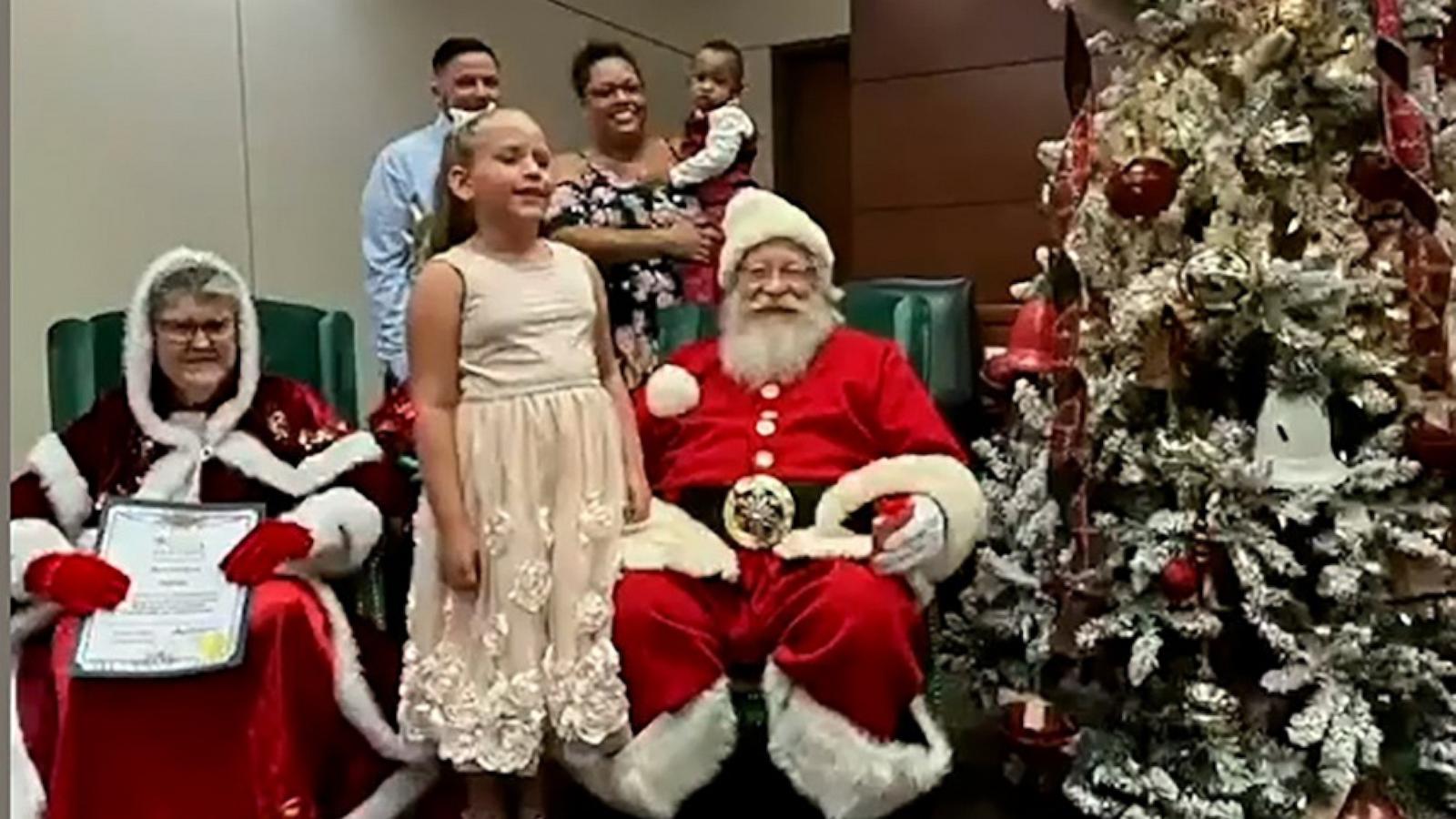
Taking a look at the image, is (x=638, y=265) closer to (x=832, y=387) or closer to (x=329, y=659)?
(x=832, y=387)

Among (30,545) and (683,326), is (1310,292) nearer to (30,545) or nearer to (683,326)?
(683,326)

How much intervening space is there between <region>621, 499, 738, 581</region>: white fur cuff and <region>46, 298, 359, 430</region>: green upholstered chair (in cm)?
89

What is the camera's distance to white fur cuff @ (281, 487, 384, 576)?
274 centimetres

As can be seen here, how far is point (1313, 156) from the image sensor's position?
2.57 meters

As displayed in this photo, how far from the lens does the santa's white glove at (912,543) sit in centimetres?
259

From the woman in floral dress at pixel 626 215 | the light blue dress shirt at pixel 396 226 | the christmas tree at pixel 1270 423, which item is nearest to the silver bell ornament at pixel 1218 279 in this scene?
the christmas tree at pixel 1270 423

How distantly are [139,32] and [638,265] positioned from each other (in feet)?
5.70

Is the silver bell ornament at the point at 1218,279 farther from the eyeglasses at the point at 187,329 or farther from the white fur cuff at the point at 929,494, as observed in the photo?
the eyeglasses at the point at 187,329

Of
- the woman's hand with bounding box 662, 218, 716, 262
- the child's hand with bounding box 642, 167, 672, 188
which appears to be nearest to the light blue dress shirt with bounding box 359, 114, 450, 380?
the child's hand with bounding box 642, 167, 672, 188

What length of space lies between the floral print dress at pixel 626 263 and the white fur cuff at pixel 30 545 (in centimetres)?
123

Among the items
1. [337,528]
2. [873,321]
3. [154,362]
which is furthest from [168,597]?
[873,321]

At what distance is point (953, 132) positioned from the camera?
5676 mm

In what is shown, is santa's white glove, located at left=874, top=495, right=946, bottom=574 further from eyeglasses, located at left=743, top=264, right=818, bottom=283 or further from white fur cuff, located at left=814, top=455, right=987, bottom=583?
eyeglasses, located at left=743, top=264, right=818, bottom=283

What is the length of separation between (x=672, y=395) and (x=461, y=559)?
1.88ft
